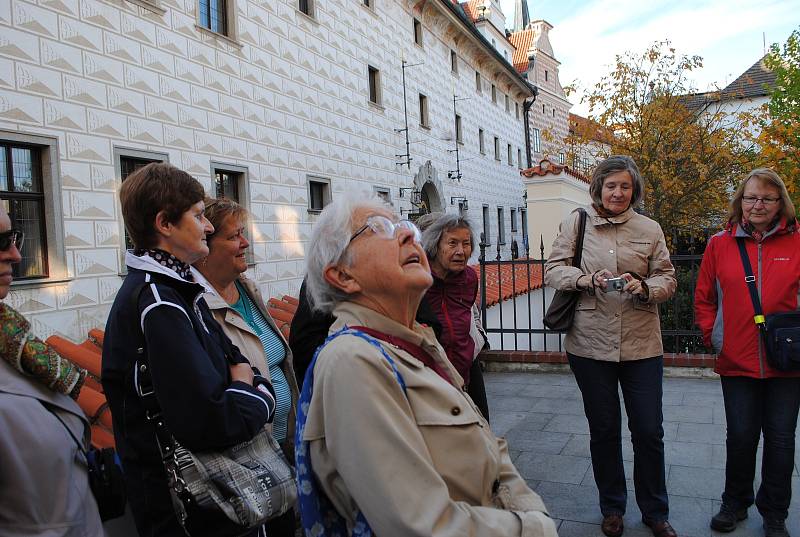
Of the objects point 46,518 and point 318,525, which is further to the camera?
point 46,518

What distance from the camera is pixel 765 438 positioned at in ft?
11.5

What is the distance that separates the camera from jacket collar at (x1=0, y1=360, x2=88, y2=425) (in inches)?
70.1

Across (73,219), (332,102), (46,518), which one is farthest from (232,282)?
(332,102)

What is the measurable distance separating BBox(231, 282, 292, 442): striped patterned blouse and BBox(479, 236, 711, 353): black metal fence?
446cm

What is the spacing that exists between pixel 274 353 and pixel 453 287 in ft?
4.17

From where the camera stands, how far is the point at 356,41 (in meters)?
16.5

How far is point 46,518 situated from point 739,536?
3.54 meters

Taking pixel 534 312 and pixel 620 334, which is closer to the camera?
pixel 620 334

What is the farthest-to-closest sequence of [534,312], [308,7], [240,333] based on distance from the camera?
1. [308,7]
2. [534,312]
3. [240,333]

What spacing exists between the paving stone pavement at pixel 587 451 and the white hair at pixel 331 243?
8.67 feet

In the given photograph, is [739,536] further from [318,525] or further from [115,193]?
[115,193]

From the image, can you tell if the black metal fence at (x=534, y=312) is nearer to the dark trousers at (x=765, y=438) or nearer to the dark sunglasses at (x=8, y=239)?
the dark trousers at (x=765, y=438)

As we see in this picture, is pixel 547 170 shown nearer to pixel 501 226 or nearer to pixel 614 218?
pixel 614 218

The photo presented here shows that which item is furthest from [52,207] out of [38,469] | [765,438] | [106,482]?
[765,438]
